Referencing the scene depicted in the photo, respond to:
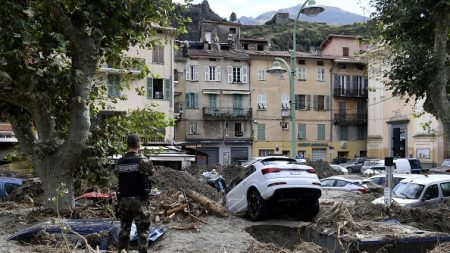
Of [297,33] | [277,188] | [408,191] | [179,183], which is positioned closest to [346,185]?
[408,191]

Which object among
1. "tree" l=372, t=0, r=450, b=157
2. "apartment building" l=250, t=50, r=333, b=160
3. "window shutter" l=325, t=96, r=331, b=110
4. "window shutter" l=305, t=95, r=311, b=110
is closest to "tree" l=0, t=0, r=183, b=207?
"tree" l=372, t=0, r=450, b=157

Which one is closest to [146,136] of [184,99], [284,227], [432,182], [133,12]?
[133,12]

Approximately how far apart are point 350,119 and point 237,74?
15.5 meters

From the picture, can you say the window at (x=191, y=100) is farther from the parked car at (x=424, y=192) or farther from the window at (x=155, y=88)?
the parked car at (x=424, y=192)

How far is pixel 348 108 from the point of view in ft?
211

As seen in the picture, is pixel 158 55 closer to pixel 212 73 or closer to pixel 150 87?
pixel 150 87

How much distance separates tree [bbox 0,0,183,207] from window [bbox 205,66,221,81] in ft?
146

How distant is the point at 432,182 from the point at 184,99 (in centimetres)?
4085

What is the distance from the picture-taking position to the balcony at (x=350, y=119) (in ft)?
208

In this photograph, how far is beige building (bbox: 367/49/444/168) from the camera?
5072 cm

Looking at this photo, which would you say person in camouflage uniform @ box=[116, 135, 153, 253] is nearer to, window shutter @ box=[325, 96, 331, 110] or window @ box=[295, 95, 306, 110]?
window @ box=[295, 95, 306, 110]

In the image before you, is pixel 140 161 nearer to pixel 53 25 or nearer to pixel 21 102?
pixel 21 102

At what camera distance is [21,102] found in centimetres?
1201

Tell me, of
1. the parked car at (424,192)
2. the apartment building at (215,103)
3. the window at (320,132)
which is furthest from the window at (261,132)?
the parked car at (424,192)
